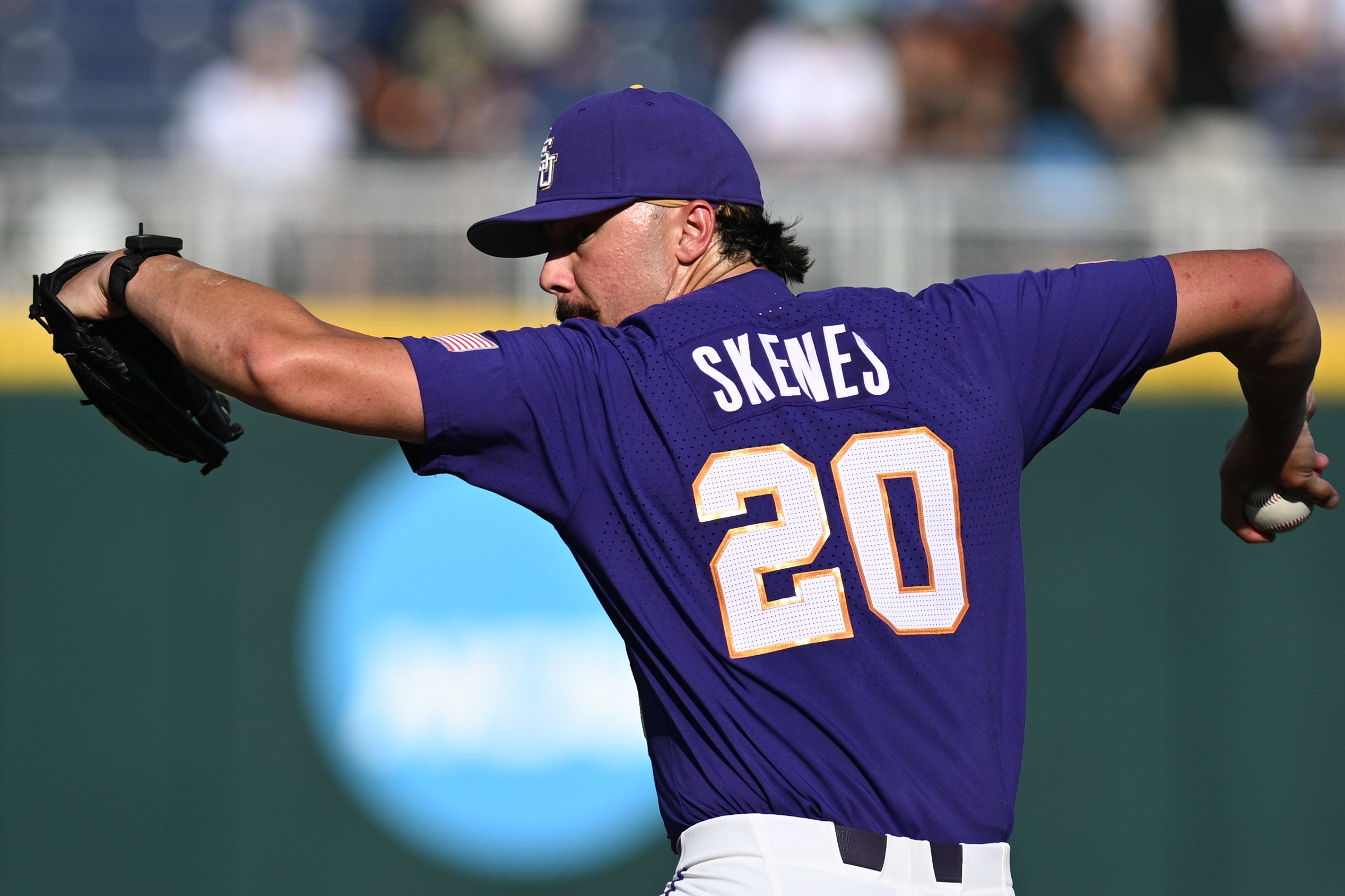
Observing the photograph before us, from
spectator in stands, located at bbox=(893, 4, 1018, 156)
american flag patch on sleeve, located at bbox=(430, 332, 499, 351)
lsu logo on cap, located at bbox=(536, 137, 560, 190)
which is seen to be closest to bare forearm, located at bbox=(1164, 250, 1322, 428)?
lsu logo on cap, located at bbox=(536, 137, 560, 190)

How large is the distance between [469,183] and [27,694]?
2.96 metres

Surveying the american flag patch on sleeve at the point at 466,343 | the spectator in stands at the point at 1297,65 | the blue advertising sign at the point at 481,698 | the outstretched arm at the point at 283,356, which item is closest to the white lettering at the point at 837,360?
the american flag patch on sleeve at the point at 466,343

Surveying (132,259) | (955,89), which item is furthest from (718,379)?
(955,89)

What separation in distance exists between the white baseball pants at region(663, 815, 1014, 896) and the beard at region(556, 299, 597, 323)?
0.89 meters

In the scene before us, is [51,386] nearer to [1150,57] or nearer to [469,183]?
[469,183]

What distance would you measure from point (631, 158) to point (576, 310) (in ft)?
0.94

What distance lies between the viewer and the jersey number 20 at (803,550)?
225 centimetres

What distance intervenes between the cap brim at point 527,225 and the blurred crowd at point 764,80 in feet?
15.7

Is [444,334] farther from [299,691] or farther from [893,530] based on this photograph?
[893,530]

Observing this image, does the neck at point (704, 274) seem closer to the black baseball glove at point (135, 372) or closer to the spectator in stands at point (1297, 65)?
the black baseball glove at point (135, 372)

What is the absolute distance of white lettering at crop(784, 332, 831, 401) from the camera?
7.64 ft

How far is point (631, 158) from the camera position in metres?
2.53

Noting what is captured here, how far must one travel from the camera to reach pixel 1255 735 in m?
6.64

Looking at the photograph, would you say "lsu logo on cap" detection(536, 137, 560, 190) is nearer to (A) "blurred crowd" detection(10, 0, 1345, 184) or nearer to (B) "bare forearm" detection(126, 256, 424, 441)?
(B) "bare forearm" detection(126, 256, 424, 441)
